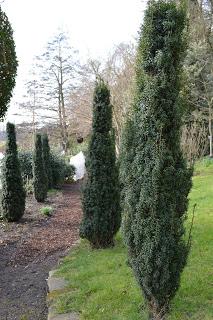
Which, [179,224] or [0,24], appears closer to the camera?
[179,224]

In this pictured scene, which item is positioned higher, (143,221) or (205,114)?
(205,114)

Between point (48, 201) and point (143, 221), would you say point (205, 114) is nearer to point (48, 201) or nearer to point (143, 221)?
point (48, 201)

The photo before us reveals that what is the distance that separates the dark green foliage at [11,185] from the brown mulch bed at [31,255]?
1.12 ft

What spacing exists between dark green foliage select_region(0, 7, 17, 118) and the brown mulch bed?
108 inches

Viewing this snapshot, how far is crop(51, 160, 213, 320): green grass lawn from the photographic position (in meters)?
3.91

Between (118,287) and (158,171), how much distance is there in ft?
6.12

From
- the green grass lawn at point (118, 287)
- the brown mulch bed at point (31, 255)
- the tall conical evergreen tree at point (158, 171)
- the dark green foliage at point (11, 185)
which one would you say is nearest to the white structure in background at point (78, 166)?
the brown mulch bed at point (31, 255)

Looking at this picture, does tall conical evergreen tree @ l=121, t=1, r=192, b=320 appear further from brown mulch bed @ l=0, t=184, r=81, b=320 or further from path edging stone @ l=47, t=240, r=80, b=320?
brown mulch bed @ l=0, t=184, r=81, b=320

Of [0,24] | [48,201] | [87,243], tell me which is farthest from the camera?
[48,201]

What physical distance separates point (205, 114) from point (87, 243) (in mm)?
14108

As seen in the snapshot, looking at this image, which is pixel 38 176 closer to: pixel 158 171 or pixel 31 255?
pixel 31 255

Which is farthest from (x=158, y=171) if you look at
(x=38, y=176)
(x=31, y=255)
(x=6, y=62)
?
(x=38, y=176)

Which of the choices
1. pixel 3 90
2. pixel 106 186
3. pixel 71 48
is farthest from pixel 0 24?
pixel 71 48

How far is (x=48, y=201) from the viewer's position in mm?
14719
